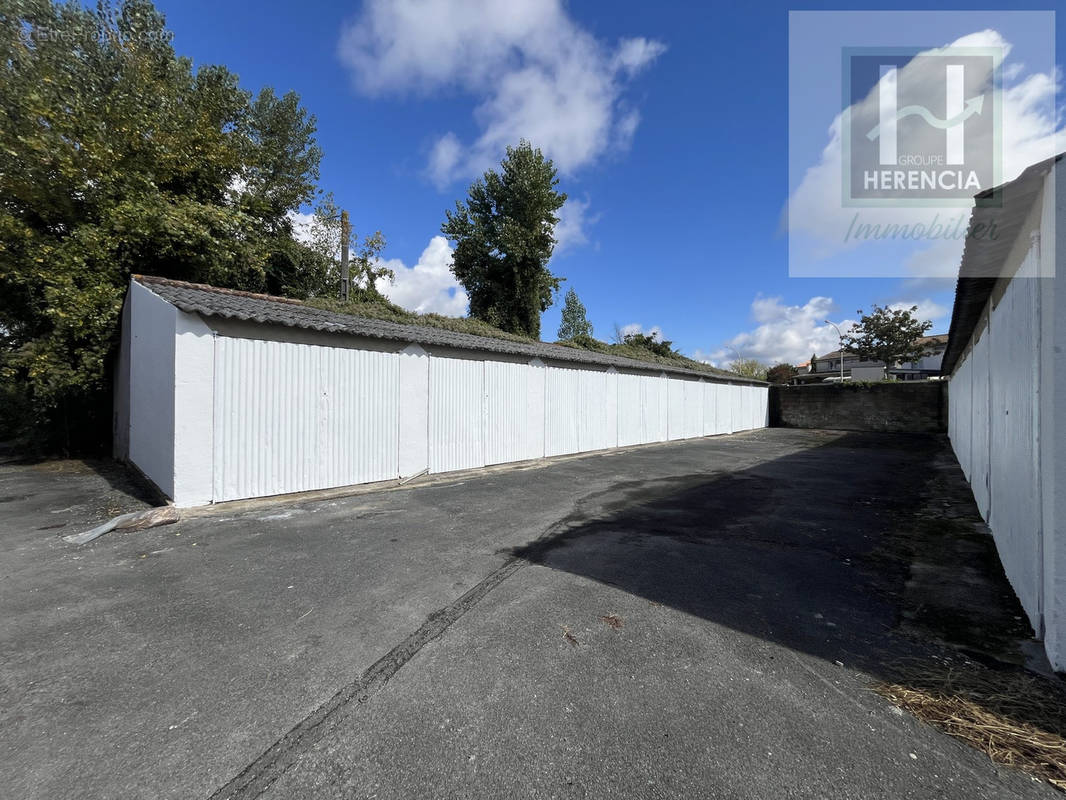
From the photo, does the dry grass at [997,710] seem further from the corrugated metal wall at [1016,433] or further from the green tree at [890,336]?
the green tree at [890,336]

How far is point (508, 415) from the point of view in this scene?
10359 millimetres

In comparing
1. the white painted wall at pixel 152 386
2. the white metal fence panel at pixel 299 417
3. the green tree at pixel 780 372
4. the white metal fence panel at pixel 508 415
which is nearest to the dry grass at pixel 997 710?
the white metal fence panel at pixel 299 417

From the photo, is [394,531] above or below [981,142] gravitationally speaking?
below

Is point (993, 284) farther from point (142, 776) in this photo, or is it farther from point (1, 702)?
point (1, 702)

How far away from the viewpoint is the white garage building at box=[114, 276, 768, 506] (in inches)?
232

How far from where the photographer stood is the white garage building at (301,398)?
590 cm

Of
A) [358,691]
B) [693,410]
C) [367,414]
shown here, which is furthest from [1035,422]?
[693,410]

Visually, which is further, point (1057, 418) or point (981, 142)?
point (981, 142)

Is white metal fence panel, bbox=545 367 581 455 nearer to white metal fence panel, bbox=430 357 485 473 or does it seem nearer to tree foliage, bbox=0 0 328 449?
white metal fence panel, bbox=430 357 485 473

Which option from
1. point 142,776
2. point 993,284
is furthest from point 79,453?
point 993,284

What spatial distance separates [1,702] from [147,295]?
7152mm

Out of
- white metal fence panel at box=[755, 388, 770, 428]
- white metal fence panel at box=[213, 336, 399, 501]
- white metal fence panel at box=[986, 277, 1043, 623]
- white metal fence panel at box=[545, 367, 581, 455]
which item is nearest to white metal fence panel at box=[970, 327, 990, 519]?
white metal fence panel at box=[986, 277, 1043, 623]

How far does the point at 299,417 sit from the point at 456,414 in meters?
3.19

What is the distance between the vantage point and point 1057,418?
7.48ft
